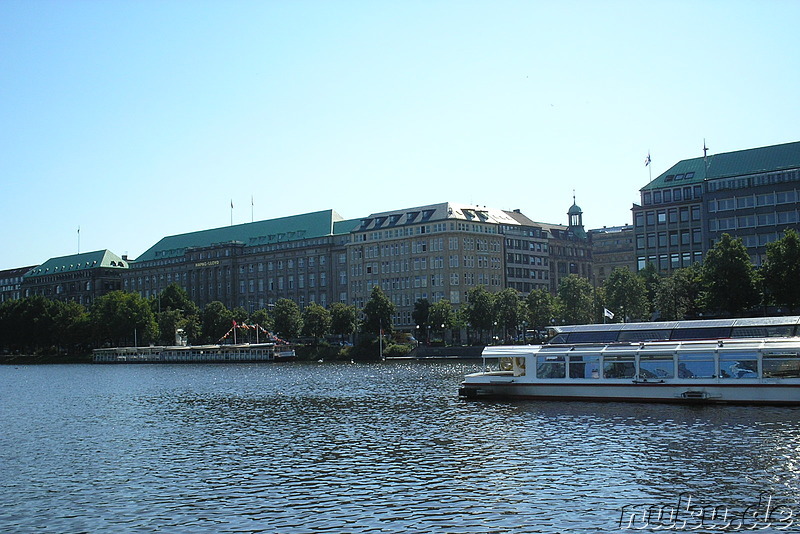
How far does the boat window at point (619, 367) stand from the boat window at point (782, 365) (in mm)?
8571

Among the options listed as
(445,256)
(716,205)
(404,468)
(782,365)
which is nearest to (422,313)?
(445,256)

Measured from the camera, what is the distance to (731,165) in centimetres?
16500

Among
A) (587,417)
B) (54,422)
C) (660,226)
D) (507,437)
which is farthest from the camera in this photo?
(660,226)

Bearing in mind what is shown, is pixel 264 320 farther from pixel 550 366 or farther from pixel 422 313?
pixel 550 366

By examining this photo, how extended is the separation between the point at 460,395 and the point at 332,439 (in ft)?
68.0

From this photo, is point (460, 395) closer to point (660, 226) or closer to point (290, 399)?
point (290, 399)

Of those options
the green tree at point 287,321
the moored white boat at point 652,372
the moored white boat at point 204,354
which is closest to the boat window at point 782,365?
the moored white boat at point 652,372

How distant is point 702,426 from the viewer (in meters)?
46.0

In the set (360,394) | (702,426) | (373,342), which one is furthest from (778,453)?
(373,342)

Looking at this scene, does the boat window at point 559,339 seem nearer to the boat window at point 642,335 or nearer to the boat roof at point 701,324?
the boat roof at point 701,324

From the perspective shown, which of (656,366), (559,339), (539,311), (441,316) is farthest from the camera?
(441,316)

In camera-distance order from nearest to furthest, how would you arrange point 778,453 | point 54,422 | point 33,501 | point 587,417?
point 33,501, point 778,453, point 587,417, point 54,422

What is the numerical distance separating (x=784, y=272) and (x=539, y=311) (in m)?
53.6

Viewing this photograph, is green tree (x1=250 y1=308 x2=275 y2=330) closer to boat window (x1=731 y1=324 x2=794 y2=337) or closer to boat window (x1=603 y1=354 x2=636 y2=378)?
boat window (x1=603 y1=354 x2=636 y2=378)
